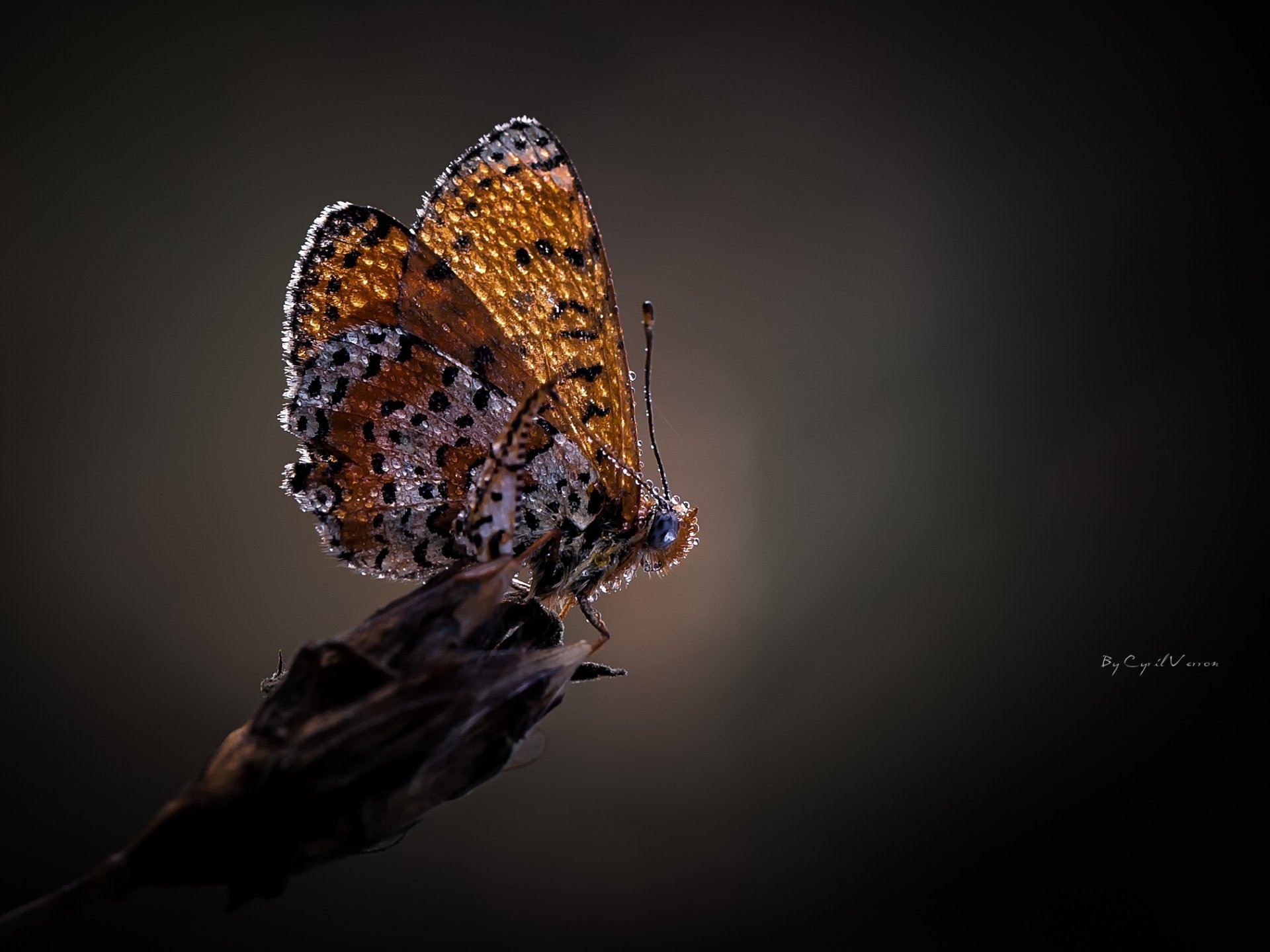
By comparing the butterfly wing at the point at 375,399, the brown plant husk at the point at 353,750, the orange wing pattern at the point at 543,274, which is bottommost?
the brown plant husk at the point at 353,750

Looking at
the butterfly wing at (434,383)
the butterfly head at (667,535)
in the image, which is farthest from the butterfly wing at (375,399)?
the butterfly head at (667,535)

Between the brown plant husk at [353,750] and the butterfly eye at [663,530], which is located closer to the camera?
the brown plant husk at [353,750]

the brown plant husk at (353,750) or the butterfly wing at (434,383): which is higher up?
the butterfly wing at (434,383)

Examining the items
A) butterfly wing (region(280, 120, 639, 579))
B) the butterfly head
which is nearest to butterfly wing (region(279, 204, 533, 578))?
butterfly wing (region(280, 120, 639, 579))

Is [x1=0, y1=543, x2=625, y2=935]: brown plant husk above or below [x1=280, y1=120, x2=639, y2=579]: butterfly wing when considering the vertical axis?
below

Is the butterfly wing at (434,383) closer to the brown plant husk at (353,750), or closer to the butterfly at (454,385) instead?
the butterfly at (454,385)

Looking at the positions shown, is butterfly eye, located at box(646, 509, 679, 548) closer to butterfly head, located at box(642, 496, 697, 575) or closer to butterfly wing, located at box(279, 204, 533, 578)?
butterfly head, located at box(642, 496, 697, 575)

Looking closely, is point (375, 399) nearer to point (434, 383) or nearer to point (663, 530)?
point (434, 383)

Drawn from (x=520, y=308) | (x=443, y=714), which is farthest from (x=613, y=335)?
(x=443, y=714)

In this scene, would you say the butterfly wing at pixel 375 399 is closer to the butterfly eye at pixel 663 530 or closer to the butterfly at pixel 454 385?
the butterfly at pixel 454 385
